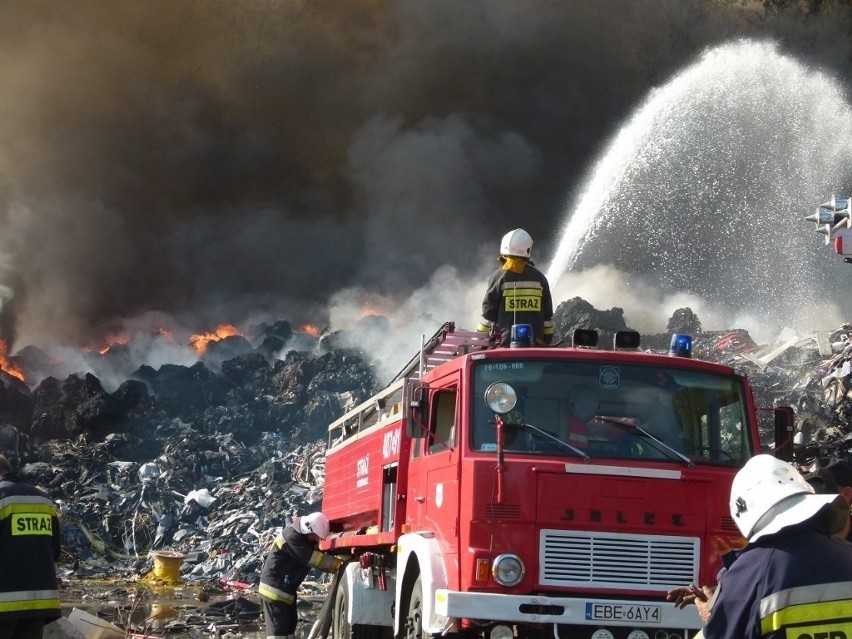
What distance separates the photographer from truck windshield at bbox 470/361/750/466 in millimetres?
5422

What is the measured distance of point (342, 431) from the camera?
9375 mm

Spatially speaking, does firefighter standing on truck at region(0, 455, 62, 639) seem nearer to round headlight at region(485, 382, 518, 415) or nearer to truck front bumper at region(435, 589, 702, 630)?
truck front bumper at region(435, 589, 702, 630)

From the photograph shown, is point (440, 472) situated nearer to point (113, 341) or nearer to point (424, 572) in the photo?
point (424, 572)

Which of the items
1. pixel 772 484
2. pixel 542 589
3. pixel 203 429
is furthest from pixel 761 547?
pixel 203 429

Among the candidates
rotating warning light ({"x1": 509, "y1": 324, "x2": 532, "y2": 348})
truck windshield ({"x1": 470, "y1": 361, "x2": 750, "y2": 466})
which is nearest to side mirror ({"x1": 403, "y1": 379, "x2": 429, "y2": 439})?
truck windshield ({"x1": 470, "y1": 361, "x2": 750, "y2": 466})

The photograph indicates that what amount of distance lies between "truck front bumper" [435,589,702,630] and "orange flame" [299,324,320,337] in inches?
1104

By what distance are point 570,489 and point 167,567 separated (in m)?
10.7

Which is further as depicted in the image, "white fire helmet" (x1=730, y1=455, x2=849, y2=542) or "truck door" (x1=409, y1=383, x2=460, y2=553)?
"truck door" (x1=409, y1=383, x2=460, y2=553)

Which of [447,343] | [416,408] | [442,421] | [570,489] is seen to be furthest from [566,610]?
[447,343]

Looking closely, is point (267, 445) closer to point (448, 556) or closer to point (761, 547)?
point (448, 556)

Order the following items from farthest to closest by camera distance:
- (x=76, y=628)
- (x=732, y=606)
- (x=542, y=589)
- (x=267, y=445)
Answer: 1. (x=267, y=445)
2. (x=76, y=628)
3. (x=542, y=589)
4. (x=732, y=606)

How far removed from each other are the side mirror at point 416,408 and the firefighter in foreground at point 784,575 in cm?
335

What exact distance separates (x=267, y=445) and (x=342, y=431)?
1247cm

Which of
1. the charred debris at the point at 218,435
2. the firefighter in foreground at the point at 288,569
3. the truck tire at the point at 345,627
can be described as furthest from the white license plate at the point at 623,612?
the charred debris at the point at 218,435
